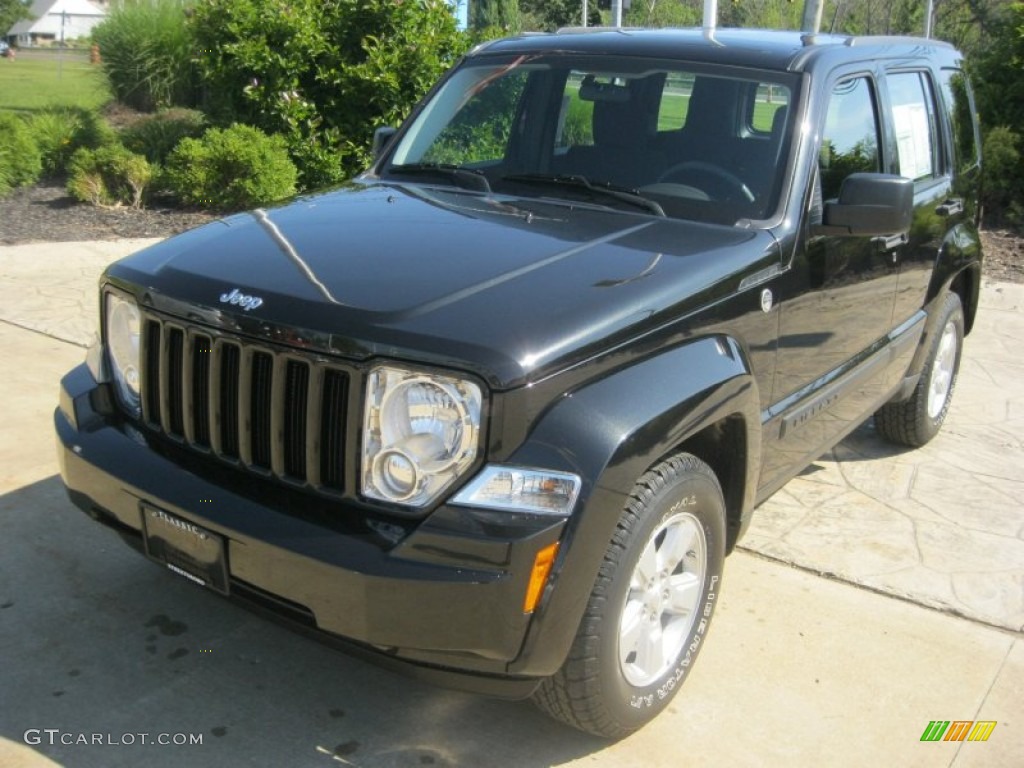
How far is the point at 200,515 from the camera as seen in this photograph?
282 cm

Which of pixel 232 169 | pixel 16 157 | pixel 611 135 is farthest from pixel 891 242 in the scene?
pixel 16 157

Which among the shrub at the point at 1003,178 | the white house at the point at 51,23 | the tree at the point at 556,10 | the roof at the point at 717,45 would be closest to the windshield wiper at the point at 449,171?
the roof at the point at 717,45

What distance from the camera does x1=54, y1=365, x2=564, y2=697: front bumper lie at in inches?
99.3

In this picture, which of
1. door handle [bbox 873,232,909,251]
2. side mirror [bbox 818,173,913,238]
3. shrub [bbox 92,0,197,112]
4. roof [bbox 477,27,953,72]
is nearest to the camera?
side mirror [bbox 818,173,913,238]

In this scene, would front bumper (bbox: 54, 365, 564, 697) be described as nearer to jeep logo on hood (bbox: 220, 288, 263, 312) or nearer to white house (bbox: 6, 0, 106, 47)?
jeep logo on hood (bbox: 220, 288, 263, 312)

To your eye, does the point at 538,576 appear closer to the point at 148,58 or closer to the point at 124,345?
the point at 124,345

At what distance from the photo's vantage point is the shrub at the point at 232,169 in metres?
9.79

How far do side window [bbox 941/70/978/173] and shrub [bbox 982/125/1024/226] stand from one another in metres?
5.71

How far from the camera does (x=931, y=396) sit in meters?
5.60

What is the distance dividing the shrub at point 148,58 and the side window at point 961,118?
10.7 metres

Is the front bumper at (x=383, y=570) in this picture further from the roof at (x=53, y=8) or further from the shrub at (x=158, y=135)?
the roof at (x=53, y=8)

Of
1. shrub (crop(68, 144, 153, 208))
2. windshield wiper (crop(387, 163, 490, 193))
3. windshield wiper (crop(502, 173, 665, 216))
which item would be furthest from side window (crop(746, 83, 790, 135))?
shrub (crop(68, 144, 153, 208))

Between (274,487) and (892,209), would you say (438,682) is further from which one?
(892,209)

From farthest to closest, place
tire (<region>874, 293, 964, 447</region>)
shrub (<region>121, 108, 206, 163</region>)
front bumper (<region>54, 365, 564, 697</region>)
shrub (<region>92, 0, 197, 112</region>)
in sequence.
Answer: shrub (<region>92, 0, 197, 112</region>) < shrub (<region>121, 108, 206, 163</region>) < tire (<region>874, 293, 964, 447</region>) < front bumper (<region>54, 365, 564, 697</region>)
